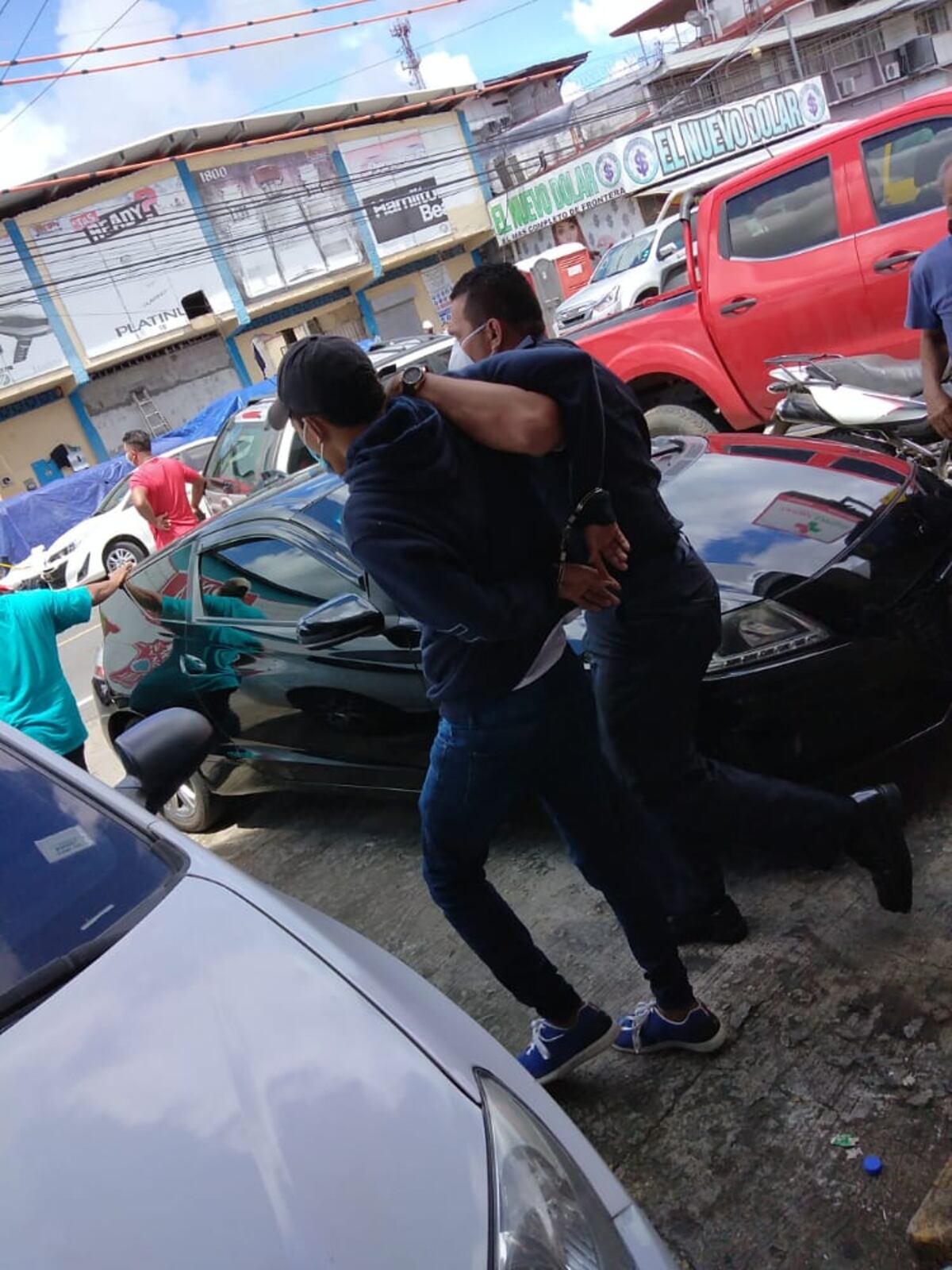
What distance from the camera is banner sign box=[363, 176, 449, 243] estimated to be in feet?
106

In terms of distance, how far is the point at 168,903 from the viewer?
1820 millimetres

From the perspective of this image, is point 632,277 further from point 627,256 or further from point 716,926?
point 716,926

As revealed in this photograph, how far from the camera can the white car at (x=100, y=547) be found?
14203 millimetres

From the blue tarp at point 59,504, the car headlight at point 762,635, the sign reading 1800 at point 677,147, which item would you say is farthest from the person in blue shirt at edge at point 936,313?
the sign reading 1800 at point 677,147

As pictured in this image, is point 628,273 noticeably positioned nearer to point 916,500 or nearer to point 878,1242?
point 916,500

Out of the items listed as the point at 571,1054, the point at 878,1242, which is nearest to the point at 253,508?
the point at 571,1054

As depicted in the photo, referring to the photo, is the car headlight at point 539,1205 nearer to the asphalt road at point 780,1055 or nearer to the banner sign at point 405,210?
the asphalt road at point 780,1055

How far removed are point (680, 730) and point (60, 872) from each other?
1.40 meters

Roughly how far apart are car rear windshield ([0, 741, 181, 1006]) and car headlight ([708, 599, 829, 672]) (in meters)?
1.69

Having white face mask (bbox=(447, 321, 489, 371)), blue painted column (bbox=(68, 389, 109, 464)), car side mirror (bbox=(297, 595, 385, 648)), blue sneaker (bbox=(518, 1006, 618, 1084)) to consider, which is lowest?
blue sneaker (bbox=(518, 1006, 618, 1084))

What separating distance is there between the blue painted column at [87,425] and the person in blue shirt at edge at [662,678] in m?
28.8

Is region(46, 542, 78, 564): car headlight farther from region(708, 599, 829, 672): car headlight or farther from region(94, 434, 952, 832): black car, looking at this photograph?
region(708, 599, 829, 672): car headlight

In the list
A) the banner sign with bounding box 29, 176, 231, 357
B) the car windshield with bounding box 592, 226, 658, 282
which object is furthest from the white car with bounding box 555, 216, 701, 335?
the banner sign with bounding box 29, 176, 231, 357

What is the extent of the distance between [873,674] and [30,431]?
29.4 m
